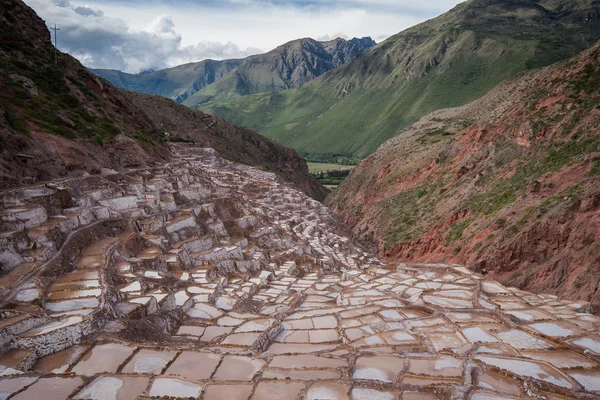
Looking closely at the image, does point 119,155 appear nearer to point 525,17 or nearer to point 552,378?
point 552,378

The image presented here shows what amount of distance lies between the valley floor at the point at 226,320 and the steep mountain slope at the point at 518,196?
2558mm

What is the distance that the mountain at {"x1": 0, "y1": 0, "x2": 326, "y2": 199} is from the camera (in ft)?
77.0

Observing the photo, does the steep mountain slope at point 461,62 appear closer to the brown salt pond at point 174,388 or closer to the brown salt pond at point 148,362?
the brown salt pond at point 148,362

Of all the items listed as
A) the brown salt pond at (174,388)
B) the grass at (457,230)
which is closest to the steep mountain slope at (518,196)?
the grass at (457,230)

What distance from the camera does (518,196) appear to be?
88.9 ft

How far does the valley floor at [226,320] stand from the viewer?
10469 millimetres

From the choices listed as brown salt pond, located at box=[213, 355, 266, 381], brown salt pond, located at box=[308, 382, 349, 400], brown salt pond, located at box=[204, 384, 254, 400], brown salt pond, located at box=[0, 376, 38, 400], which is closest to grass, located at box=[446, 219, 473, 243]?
brown salt pond, located at box=[308, 382, 349, 400]

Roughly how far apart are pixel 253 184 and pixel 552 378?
3572 centimetres

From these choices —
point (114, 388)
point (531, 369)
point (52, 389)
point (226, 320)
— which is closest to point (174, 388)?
point (114, 388)

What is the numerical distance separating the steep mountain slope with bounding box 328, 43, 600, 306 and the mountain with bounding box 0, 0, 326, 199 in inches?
963

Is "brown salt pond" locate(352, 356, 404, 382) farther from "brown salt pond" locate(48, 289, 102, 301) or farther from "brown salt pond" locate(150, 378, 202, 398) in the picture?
"brown salt pond" locate(48, 289, 102, 301)

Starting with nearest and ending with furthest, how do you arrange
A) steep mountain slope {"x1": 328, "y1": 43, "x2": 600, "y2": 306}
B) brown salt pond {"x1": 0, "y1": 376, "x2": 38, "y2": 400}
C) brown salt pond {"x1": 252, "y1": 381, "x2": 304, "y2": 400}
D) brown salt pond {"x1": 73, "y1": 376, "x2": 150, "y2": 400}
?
1. brown salt pond {"x1": 0, "y1": 376, "x2": 38, "y2": 400}
2. brown salt pond {"x1": 73, "y1": 376, "x2": 150, "y2": 400}
3. brown salt pond {"x1": 252, "y1": 381, "x2": 304, "y2": 400}
4. steep mountain slope {"x1": 328, "y1": 43, "x2": 600, "y2": 306}

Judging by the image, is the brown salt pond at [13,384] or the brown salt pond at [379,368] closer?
the brown salt pond at [13,384]

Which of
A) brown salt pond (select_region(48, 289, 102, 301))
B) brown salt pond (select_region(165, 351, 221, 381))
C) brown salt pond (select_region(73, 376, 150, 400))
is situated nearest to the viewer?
brown salt pond (select_region(73, 376, 150, 400))
